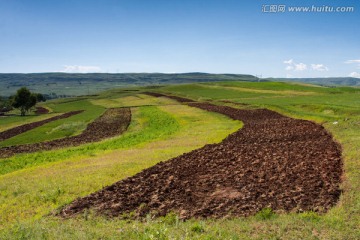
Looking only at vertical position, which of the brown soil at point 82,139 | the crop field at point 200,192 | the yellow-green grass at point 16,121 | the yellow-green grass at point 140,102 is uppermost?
the crop field at point 200,192

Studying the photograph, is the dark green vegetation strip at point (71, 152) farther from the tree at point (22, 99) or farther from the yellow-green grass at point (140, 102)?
the tree at point (22, 99)

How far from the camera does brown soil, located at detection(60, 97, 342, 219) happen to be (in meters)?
14.9

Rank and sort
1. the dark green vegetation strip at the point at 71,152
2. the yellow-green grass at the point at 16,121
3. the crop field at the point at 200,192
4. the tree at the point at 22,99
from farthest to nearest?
1. the tree at the point at 22,99
2. the yellow-green grass at the point at 16,121
3. the dark green vegetation strip at the point at 71,152
4. the crop field at the point at 200,192

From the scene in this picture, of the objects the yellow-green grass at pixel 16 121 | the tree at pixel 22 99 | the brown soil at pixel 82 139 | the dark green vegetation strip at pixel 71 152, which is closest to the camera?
the dark green vegetation strip at pixel 71 152

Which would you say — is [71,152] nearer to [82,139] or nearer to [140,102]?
[82,139]

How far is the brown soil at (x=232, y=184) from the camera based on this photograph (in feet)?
48.8

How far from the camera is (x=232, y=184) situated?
18.2 meters

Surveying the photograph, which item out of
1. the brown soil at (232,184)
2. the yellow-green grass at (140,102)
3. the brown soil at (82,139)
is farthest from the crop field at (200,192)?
the yellow-green grass at (140,102)

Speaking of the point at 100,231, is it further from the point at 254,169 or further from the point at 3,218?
the point at 254,169

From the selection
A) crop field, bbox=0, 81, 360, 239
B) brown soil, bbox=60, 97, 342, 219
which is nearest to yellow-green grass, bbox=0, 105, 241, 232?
crop field, bbox=0, 81, 360, 239

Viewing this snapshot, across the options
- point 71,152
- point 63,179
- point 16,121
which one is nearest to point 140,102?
point 16,121

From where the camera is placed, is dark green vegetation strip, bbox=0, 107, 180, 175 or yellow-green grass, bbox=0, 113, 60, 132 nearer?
dark green vegetation strip, bbox=0, 107, 180, 175

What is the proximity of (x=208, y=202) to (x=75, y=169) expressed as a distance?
44.1ft

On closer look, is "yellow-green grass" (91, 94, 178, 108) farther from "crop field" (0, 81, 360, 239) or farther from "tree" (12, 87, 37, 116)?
"crop field" (0, 81, 360, 239)
